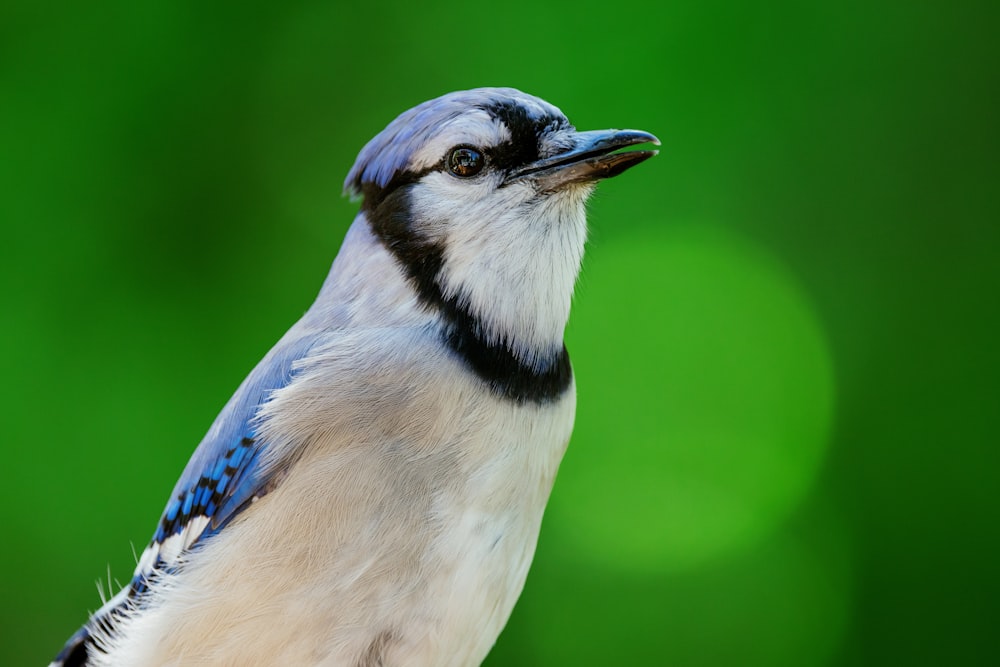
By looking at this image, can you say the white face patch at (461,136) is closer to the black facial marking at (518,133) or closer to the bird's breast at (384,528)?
the black facial marking at (518,133)

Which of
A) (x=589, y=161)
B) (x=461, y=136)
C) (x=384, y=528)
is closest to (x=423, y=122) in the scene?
(x=461, y=136)

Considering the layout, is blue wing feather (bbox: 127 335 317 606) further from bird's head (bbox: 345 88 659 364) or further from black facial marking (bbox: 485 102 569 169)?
black facial marking (bbox: 485 102 569 169)

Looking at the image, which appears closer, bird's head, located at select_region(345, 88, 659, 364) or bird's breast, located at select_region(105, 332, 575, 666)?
bird's breast, located at select_region(105, 332, 575, 666)

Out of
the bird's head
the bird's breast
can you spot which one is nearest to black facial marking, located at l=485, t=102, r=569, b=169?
the bird's head

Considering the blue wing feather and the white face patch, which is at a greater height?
the white face patch

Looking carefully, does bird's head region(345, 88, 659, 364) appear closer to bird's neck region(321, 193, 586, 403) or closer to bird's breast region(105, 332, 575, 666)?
bird's neck region(321, 193, 586, 403)

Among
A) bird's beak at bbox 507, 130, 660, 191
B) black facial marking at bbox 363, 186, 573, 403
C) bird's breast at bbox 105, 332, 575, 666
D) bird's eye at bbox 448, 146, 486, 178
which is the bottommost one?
bird's breast at bbox 105, 332, 575, 666

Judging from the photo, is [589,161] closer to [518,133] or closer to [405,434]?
[518,133]

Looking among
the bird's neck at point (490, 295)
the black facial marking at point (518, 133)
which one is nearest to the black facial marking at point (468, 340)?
the bird's neck at point (490, 295)

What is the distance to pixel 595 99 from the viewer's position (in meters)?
2.96

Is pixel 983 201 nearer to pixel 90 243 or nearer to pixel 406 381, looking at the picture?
pixel 406 381

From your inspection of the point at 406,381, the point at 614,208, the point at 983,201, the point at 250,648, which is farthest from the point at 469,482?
the point at 983,201

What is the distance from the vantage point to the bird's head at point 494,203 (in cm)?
158

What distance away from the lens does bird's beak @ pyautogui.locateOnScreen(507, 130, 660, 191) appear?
156 cm
